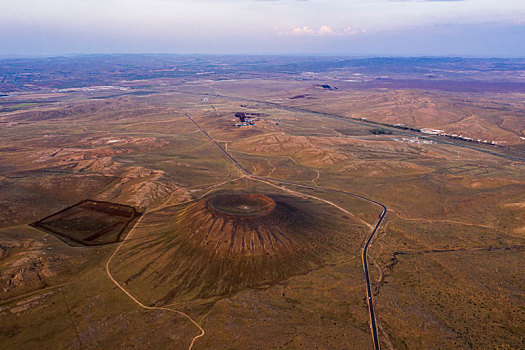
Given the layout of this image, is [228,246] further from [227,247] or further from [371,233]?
[371,233]

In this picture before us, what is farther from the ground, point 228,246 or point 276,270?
point 228,246

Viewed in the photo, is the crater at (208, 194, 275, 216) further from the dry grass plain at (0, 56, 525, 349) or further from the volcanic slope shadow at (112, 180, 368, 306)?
the dry grass plain at (0, 56, 525, 349)

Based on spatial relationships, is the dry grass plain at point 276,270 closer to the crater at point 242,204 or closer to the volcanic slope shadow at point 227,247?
the volcanic slope shadow at point 227,247

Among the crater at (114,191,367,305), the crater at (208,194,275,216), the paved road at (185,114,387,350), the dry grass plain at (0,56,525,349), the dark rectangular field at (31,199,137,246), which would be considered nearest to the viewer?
the dry grass plain at (0,56,525,349)

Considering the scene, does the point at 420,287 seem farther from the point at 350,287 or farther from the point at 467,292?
the point at 350,287

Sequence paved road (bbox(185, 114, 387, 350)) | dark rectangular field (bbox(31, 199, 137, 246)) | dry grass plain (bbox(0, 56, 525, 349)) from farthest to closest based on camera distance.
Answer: dark rectangular field (bbox(31, 199, 137, 246)) → paved road (bbox(185, 114, 387, 350)) → dry grass plain (bbox(0, 56, 525, 349))

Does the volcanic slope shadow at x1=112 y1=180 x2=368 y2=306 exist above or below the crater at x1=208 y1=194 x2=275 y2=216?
below

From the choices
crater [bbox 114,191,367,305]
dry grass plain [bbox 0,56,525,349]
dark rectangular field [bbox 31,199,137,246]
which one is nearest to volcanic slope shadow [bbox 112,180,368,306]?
crater [bbox 114,191,367,305]

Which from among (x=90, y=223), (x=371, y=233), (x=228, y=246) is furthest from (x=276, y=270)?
(x=90, y=223)

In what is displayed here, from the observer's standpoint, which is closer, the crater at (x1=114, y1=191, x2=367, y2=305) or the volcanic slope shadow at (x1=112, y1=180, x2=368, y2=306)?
the volcanic slope shadow at (x1=112, y1=180, x2=368, y2=306)

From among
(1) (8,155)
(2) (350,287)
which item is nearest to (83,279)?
(2) (350,287)
